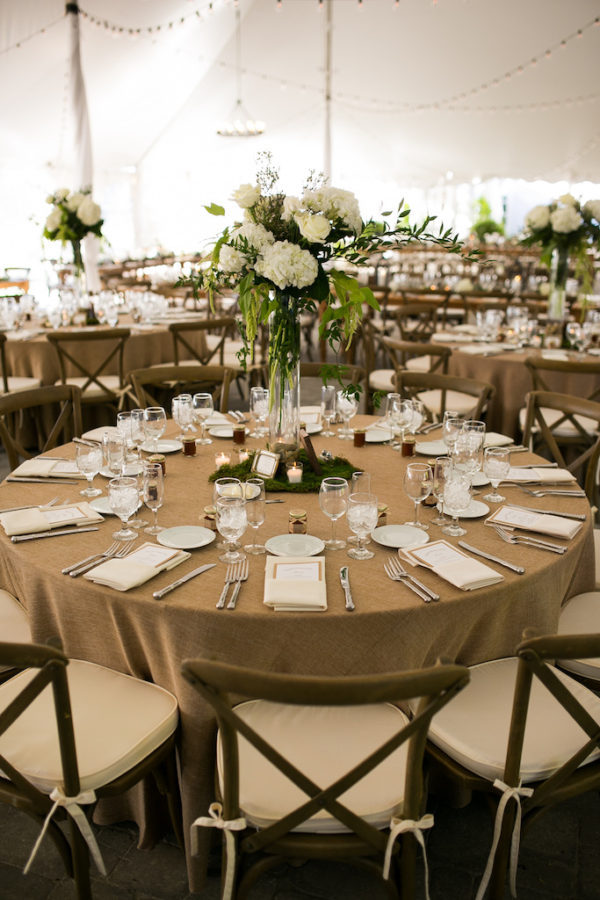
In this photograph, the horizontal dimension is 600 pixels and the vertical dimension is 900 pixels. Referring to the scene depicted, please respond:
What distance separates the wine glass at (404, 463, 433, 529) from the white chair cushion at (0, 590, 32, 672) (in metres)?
1.14

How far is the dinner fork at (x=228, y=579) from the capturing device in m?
1.57

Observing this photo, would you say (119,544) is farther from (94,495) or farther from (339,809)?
(339,809)

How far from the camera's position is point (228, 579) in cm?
168

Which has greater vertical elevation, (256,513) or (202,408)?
(202,408)

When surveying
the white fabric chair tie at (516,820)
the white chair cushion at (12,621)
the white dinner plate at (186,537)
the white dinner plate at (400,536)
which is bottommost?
the white fabric chair tie at (516,820)

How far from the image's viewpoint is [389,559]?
1801 mm

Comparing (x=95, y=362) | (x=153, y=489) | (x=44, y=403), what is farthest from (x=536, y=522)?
(x=95, y=362)

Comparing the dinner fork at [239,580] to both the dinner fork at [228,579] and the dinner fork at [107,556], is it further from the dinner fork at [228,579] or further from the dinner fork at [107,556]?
the dinner fork at [107,556]

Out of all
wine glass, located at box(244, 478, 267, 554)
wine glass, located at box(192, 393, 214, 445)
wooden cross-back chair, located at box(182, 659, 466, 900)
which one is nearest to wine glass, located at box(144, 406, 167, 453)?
wine glass, located at box(192, 393, 214, 445)

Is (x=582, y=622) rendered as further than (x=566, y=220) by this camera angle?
No

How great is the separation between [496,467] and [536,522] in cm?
25

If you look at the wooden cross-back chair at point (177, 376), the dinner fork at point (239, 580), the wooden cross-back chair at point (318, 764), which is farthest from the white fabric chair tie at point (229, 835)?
the wooden cross-back chair at point (177, 376)

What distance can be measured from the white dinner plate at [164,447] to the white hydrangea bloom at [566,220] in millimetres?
3387

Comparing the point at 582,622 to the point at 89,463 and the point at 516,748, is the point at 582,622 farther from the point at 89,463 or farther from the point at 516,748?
the point at 89,463
